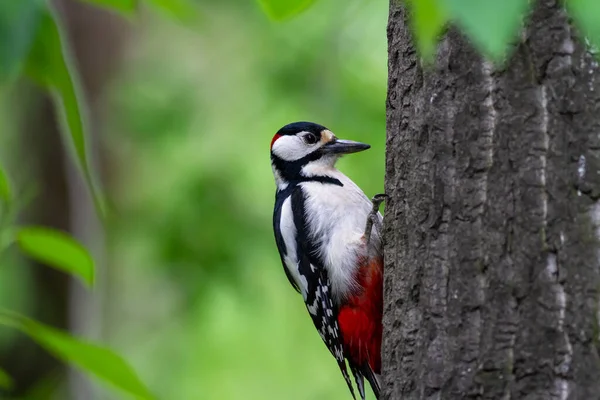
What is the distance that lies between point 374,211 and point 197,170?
2136 mm

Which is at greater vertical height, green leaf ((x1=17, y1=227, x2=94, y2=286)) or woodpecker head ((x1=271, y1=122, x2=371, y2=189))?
woodpecker head ((x1=271, y1=122, x2=371, y2=189))

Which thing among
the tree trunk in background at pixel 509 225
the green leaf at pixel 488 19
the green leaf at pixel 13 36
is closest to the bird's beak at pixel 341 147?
the tree trunk in background at pixel 509 225

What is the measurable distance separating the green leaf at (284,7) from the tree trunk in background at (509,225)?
68 centimetres

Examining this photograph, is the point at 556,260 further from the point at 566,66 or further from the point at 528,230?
the point at 566,66

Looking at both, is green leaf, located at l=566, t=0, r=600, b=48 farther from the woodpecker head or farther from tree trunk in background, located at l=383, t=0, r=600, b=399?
the woodpecker head

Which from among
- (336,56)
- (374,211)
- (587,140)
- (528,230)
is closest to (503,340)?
(528,230)

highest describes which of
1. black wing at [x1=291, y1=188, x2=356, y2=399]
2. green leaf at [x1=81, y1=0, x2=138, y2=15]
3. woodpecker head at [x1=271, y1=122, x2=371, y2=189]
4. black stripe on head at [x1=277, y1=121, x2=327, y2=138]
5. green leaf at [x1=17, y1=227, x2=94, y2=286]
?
green leaf at [x1=81, y1=0, x2=138, y2=15]

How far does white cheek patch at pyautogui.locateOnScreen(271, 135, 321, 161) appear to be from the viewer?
11.9 feet

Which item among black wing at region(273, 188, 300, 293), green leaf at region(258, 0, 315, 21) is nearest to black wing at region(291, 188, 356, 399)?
black wing at region(273, 188, 300, 293)

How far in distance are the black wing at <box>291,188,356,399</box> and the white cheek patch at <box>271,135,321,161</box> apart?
0.34 metres

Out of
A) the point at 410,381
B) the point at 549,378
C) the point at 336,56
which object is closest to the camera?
the point at 549,378

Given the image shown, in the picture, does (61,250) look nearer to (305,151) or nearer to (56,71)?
(56,71)

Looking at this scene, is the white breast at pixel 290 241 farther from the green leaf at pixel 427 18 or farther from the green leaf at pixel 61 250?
the green leaf at pixel 427 18

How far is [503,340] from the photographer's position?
169cm
